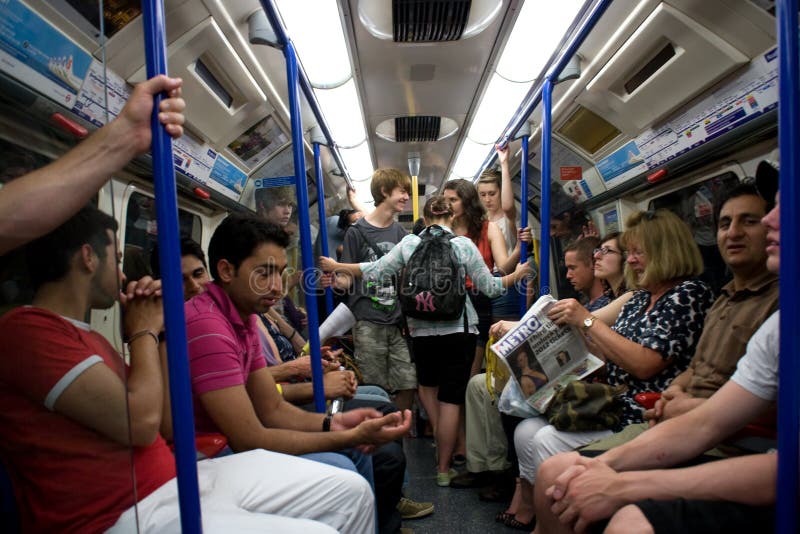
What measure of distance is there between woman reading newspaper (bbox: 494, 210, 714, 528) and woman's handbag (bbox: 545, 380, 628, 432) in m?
0.04

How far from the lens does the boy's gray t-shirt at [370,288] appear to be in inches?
131

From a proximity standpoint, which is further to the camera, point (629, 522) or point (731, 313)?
point (731, 313)

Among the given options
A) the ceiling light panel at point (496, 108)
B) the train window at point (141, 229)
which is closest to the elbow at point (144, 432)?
the train window at point (141, 229)

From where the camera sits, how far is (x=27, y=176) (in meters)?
0.87

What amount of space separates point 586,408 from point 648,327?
43 centimetres

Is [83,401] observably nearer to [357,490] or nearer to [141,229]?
[357,490]

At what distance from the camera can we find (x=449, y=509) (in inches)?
105

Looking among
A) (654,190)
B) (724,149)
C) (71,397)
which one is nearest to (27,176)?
(71,397)

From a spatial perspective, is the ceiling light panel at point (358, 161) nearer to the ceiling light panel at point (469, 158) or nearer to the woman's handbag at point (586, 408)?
the ceiling light panel at point (469, 158)

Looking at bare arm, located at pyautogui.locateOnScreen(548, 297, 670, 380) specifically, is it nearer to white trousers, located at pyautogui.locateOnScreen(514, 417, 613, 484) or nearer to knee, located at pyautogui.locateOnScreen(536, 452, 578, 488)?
white trousers, located at pyautogui.locateOnScreen(514, 417, 613, 484)

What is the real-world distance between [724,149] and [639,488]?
2472 millimetres

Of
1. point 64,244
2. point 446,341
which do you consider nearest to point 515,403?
point 446,341

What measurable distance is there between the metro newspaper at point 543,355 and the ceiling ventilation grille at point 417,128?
3.44 m

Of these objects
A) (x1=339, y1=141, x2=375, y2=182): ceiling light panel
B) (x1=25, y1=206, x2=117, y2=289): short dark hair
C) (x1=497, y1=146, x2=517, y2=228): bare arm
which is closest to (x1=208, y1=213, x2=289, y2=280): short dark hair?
(x1=25, y1=206, x2=117, y2=289): short dark hair
